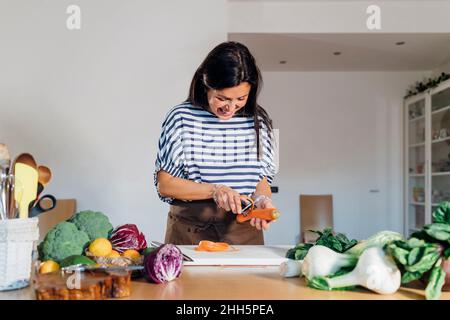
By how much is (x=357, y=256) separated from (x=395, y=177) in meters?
4.98

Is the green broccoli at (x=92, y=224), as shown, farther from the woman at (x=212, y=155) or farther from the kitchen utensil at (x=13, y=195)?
the woman at (x=212, y=155)

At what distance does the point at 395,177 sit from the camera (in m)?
5.39

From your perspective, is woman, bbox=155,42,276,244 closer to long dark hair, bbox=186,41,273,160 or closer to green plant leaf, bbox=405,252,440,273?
long dark hair, bbox=186,41,273,160

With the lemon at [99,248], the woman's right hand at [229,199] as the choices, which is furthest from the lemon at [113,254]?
the woman's right hand at [229,199]

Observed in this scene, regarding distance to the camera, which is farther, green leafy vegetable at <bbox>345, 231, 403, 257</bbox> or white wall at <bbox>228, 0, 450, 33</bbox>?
white wall at <bbox>228, 0, 450, 33</bbox>

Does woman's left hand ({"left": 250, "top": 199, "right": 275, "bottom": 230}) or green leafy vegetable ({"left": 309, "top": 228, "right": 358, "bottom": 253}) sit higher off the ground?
woman's left hand ({"left": 250, "top": 199, "right": 275, "bottom": 230})

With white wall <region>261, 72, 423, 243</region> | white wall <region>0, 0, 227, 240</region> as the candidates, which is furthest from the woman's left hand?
white wall <region>261, 72, 423, 243</region>

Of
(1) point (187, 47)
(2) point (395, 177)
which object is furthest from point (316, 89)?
(1) point (187, 47)

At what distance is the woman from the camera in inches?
Answer: 54.6

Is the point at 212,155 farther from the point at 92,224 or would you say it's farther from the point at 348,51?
the point at 348,51

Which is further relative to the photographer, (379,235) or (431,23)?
(431,23)
